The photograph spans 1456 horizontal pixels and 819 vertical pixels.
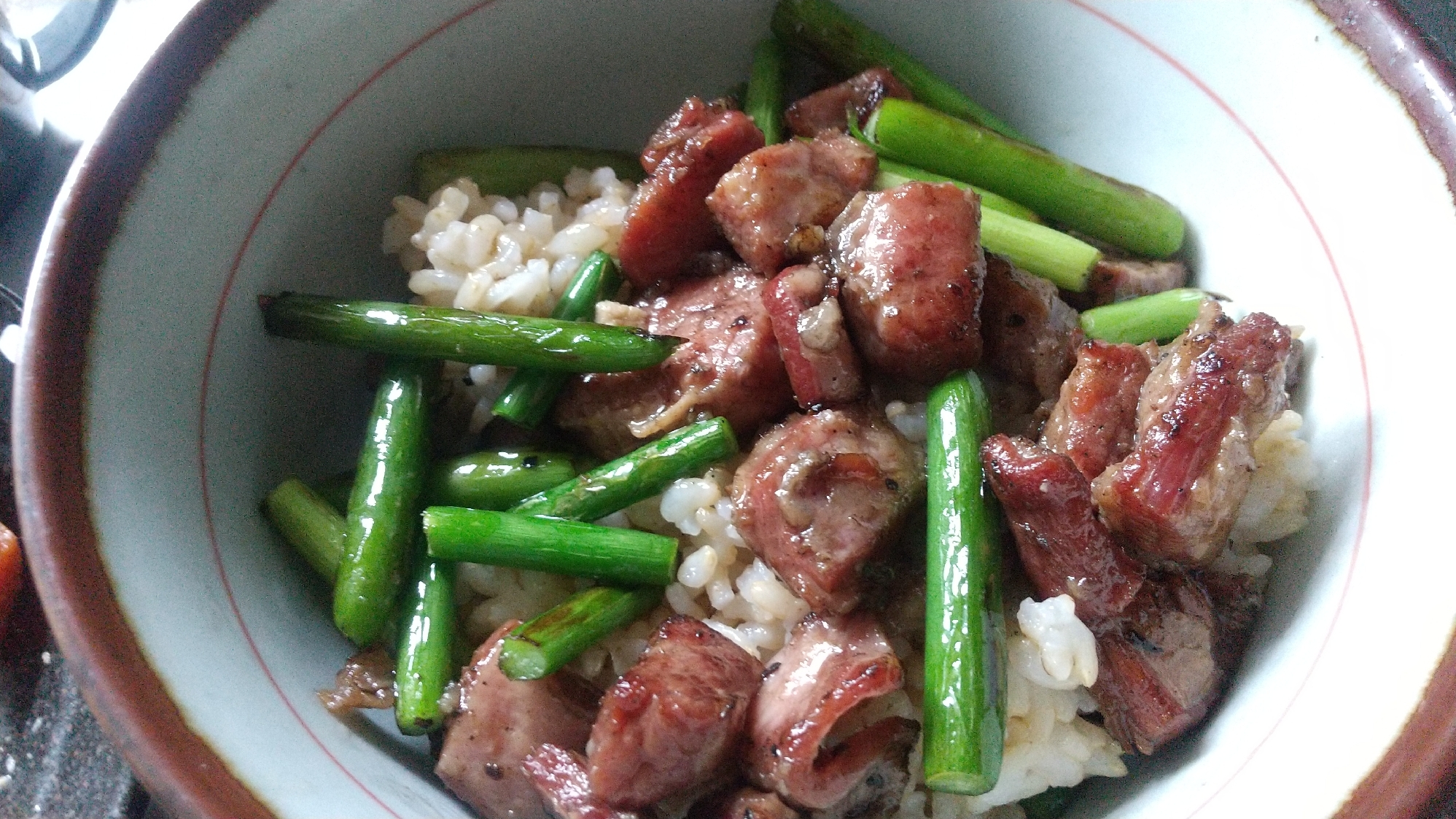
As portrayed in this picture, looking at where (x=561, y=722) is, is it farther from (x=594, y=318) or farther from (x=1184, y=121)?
(x=1184, y=121)

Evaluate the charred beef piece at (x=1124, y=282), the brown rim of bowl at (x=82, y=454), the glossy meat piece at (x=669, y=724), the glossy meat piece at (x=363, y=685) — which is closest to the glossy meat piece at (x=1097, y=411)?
the charred beef piece at (x=1124, y=282)

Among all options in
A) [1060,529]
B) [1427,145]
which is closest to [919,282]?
[1060,529]

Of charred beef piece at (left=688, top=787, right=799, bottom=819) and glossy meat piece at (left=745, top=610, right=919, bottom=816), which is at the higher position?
glossy meat piece at (left=745, top=610, right=919, bottom=816)

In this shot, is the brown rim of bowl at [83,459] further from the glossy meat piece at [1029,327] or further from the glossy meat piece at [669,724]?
the glossy meat piece at [1029,327]

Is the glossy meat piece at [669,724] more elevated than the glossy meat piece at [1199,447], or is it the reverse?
the glossy meat piece at [1199,447]

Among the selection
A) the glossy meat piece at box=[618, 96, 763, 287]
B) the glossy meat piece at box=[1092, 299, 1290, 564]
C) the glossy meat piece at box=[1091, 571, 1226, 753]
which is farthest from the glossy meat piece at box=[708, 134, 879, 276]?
the glossy meat piece at box=[1091, 571, 1226, 753]

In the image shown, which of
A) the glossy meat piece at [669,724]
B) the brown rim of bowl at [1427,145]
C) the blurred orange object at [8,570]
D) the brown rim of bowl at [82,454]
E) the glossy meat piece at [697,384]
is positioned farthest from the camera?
the blurred orange object at [8,570]

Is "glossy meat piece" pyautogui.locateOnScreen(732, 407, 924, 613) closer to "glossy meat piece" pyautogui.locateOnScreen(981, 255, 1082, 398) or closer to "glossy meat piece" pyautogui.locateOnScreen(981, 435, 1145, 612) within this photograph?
"glossy meat piece" pyautogui.locateOnScreen(981, 435, 1145, 612)
